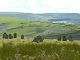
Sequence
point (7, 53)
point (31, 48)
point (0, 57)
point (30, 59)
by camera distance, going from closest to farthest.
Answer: point (30, 59) → point (0, 57) → point (7, 53) → point (31, 48)

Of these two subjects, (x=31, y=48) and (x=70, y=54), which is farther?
(x=31, y=48)

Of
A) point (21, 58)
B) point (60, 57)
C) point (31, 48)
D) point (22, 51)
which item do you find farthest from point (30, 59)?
point (31, 48)

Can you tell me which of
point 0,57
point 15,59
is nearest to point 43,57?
point 15,59

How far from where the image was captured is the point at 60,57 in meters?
13.2

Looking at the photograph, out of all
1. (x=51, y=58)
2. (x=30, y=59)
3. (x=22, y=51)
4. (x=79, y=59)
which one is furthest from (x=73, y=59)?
(x=22, y=51)

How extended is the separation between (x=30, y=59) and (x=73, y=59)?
211cm

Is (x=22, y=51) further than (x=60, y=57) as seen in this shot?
Yes

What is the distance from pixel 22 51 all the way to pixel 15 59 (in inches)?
94.9

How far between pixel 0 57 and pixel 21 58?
1.45 meters

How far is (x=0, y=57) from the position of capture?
13609 mm

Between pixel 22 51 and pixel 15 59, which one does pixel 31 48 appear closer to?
pixel 22 51

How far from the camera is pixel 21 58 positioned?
1265 centimetres

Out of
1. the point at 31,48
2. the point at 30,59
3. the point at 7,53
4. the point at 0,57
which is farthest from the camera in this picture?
the point at 31,48

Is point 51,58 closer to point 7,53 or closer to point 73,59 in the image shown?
point 73,59
